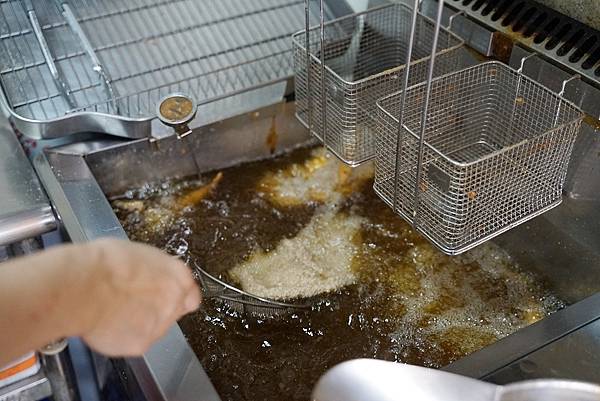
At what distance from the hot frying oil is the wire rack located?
20 cm

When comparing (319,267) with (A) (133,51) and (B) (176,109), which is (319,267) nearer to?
(B) (176,109)

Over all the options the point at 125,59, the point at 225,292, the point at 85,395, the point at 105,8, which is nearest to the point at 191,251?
the point at 225,292

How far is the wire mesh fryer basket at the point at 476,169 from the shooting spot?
32.4 inches

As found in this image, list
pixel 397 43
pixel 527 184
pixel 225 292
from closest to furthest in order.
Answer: pixel 527 184 → pixel 225 292 → pixel 397 43

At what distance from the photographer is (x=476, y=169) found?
81 cm

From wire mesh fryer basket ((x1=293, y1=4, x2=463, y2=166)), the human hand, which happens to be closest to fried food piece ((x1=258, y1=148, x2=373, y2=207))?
wire mesh fryer basket ((x1=293, y1=4, x2=463, y2=166))

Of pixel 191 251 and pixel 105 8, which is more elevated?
pixel 105 8

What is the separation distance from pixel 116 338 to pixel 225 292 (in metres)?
0.56

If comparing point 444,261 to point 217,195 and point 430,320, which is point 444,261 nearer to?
point 430,320

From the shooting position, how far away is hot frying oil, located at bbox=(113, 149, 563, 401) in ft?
3.29

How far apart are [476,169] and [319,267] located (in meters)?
0.44

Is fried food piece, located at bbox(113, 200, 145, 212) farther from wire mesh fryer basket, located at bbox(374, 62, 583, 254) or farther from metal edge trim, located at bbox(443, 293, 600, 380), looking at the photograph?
metal edge trim, located at bbox(443, 293, 600, 380)

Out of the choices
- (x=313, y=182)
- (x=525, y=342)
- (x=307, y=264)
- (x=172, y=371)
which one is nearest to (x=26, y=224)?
(x=172, y=371)

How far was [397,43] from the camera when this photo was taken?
1298 mm
